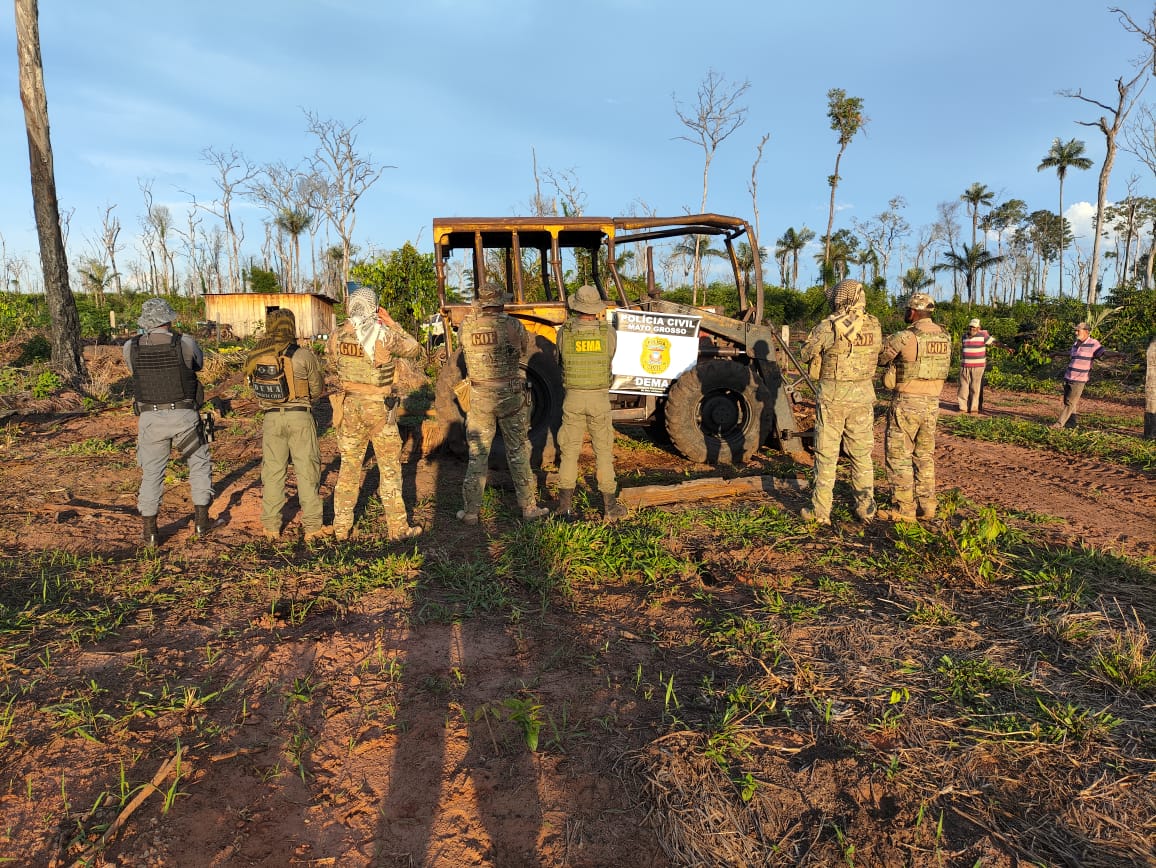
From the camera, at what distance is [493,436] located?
206 inches

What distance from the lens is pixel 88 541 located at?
466 centimetres

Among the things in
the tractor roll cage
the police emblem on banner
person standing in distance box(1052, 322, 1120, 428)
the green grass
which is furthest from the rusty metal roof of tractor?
person standing in distance box(1052, 322, 1120, 428)

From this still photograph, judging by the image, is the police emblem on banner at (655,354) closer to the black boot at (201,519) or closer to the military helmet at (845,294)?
the military helmet at (845,294)

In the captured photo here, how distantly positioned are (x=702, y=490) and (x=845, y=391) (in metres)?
1.40

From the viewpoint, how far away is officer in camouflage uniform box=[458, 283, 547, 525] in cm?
511

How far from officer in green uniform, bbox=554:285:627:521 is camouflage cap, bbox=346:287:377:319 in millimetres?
1437

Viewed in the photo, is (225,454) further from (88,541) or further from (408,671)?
(408,671)

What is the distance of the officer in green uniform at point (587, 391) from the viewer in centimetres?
510

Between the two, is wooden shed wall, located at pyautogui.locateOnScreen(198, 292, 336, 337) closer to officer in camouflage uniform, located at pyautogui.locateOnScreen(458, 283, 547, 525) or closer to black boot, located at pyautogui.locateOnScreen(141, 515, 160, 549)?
black boot, located at pyautogui.locateOnScreen(141, 515, 160, 549)

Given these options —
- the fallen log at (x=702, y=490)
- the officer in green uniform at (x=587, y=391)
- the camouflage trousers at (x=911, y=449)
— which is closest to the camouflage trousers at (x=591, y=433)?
the officer in green uniform at (x=587, y=391)

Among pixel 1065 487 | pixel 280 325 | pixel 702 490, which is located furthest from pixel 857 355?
pixel 280 325

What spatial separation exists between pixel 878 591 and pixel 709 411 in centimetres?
330

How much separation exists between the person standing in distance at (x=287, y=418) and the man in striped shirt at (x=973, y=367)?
32.5 feet

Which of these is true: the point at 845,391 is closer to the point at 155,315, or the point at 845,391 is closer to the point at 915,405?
the point at 915,405
